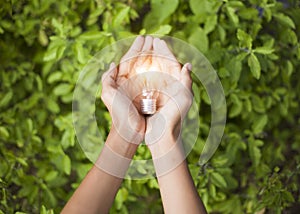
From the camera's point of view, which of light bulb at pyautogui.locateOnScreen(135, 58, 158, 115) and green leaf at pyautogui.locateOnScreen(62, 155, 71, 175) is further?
green leaf at pyautogui.locateOnScreen(62, 155, 71, 175)

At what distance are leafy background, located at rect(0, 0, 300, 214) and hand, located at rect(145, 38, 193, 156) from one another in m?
0.28

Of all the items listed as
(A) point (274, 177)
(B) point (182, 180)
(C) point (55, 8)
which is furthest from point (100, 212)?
(C) point (55, 8)

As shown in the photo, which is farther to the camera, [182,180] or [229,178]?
[229,178]

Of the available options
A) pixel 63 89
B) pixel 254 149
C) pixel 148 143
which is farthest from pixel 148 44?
pixel 254 149

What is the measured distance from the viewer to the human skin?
48.0 inches

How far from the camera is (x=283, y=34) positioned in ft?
5.75

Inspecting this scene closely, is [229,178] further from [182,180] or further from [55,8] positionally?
[55,8]

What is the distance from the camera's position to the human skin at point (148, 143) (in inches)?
48.0

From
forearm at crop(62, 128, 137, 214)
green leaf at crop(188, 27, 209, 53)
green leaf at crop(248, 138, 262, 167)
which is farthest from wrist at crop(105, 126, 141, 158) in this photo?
green leaf at crop(248, 138, 262, 167)

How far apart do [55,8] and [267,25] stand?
0.73 m

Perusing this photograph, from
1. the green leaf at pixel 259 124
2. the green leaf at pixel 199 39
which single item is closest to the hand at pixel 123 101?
the green leaf at pixel 199 39

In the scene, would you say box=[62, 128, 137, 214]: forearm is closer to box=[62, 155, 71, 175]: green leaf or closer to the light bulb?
the light bulb

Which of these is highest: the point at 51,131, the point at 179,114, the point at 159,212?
the point at 179,114

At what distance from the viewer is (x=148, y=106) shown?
49.1 inches
